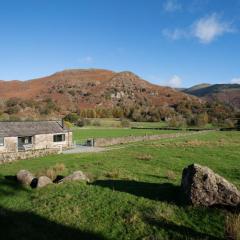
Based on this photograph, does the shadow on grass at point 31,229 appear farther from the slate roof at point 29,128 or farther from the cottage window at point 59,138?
the cottage window at point 59,138

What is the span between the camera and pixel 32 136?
165 feet

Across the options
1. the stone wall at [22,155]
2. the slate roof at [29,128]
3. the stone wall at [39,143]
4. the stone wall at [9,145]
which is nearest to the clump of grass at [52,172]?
the stone wall at [22,155]

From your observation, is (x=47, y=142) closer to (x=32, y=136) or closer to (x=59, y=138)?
(x=59, y=138)

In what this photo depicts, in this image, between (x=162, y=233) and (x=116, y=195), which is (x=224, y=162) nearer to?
(x=116, y=195)

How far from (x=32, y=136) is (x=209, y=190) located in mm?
39672

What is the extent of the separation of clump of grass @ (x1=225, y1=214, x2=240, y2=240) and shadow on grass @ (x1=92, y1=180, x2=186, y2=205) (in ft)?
8.74

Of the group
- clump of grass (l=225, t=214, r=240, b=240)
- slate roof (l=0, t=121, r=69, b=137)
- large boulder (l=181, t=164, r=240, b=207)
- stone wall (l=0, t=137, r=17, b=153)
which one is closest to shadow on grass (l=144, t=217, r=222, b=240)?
clump of grass (l=225, t=214, r=240, b=240)

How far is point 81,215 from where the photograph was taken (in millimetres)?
14008

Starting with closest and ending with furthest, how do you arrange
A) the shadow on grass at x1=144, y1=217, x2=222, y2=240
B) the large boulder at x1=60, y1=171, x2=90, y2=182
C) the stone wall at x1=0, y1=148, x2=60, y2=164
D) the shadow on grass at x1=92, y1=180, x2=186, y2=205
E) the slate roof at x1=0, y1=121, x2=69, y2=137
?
the shadow on grass at x1=144, y1=217, x2=222, y2=240 → the shadow on grass at x1=92, y1=180, x2=186, y2=205 → the large boulder at x1=60, y1=171, x2=90, y2=182 → the stone wall at x1=0, y1=148, x2=60, y2=164 → the slate roof at x1=0, y1=121, x2=69, y2=137

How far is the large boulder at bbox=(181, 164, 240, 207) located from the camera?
1396 centimetres

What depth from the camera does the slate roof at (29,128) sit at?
155 ft

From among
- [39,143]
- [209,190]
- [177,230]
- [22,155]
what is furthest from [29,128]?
[177,230]

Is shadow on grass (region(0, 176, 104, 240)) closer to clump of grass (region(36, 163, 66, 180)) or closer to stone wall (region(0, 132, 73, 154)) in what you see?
clump of grass (region(36, 163, 66, 180))

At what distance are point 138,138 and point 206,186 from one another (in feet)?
177
